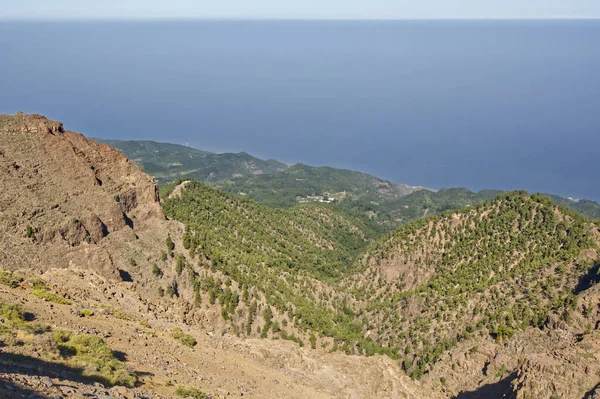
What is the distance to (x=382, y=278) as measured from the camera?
59.7m

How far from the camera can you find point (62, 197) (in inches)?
1430

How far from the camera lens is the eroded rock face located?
3241cm

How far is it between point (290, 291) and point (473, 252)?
2172 cm

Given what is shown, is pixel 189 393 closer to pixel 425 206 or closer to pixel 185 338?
pixel 185 338

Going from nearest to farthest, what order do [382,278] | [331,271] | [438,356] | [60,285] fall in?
1. [60,285]
2. [438,356]
3. [382,278]
4. [331,271]

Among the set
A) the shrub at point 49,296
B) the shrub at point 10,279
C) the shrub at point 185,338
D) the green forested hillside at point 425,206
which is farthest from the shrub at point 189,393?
the green forested hillside at point 425,206

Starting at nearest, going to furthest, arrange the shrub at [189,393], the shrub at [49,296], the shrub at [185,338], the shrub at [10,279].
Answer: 1. the shrub at [189,393]
2. the shrub at [49,296]
3. the shrub at [10,279]
4. the shrub at [185,338]

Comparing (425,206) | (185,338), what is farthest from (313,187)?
(185,338)

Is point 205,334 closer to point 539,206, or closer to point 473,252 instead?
point 473,252

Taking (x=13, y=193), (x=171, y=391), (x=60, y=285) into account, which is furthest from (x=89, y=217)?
(x=171, y=391)

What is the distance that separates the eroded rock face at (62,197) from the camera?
32.4m

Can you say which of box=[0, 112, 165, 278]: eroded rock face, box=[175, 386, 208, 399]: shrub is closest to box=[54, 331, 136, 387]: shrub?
box=[175, 386, 208, 399]: shrub

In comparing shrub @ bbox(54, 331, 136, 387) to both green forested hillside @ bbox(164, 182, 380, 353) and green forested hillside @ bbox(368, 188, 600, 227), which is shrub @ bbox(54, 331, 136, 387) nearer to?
green forested hillside @ bbox(164, 182, 380, 353)

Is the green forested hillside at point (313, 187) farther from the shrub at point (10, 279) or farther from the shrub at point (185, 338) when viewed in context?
the shrub at point (10, 279)
